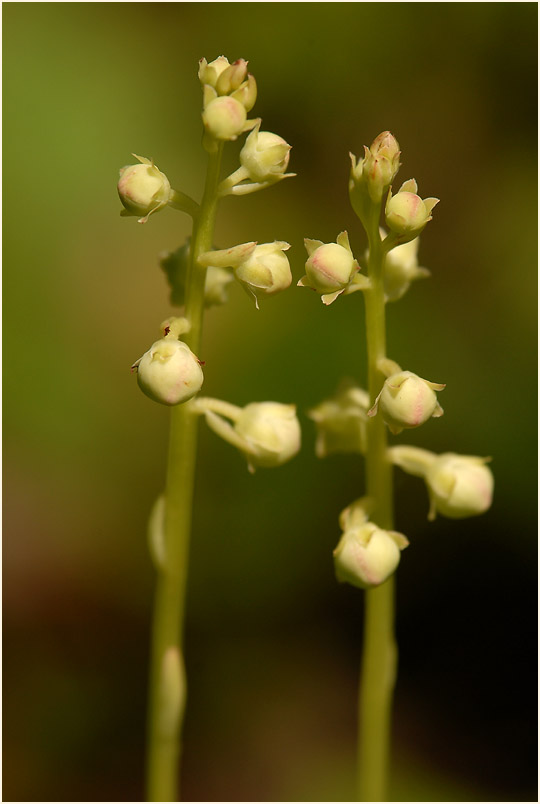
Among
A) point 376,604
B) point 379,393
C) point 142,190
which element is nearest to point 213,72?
point 142,190

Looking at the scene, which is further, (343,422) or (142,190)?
(343,422)

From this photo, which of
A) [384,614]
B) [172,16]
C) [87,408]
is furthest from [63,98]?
[384,614]

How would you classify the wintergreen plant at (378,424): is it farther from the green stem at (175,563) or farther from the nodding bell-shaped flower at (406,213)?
the green stem at (175,563)

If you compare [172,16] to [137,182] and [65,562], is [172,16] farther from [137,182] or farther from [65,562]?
[137,182]

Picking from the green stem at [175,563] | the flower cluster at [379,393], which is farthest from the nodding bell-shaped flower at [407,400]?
the green stem at [175,563]

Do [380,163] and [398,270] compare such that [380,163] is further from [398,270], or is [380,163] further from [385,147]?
[398,270]

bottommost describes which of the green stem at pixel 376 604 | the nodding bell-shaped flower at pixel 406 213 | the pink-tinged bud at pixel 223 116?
the green stem at pixel 376 604

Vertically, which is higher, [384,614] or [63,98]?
[63,98]
